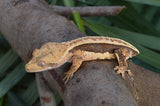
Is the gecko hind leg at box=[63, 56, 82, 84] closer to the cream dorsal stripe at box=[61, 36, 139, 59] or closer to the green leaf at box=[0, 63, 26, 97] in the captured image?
the cream dorsal stripe at box=[61, 36, 139, 59]

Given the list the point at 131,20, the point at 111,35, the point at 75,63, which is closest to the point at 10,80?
the point at 75,63

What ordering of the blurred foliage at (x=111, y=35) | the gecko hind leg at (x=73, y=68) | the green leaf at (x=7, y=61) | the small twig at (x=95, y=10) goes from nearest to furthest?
the gecko hind leg at (x=73, y=68) → the blurred foliage at (x=111, y=35) → the small twig at (x=95, y=10) → the green leaf at (x=7, y=61)

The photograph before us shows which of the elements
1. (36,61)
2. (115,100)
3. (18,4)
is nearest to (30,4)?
(18,4)

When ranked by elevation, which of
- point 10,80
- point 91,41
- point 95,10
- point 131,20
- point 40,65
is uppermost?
point 40,65

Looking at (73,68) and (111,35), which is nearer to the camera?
(73,68)

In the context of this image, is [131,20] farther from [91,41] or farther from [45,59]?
[45,59]

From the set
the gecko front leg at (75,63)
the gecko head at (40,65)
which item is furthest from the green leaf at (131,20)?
the gecko head at (40,65)

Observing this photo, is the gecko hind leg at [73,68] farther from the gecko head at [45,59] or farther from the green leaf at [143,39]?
the green leaf at [143,39]

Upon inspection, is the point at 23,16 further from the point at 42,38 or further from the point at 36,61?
the point at 36,61
